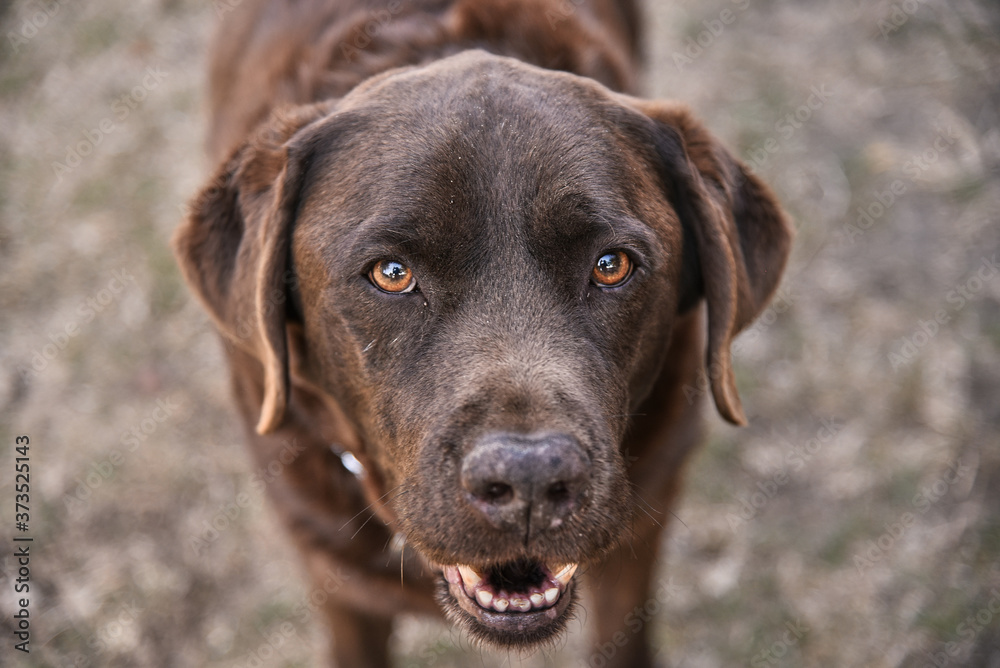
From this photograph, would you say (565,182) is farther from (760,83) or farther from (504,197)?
(760,83)

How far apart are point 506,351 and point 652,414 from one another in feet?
2.81

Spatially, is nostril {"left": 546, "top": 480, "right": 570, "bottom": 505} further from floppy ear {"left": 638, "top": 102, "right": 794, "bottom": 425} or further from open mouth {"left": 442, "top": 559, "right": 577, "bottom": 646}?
floppy ear {"left": 638, "top": 102, "right": 794, "bottom": 425}

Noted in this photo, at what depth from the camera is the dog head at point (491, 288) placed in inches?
76.0

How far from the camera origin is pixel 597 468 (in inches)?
76.5

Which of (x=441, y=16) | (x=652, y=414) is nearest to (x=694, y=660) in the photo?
(x=652, y=414)

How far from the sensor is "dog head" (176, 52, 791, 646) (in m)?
1.93

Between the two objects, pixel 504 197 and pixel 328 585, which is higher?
pixel 504 197

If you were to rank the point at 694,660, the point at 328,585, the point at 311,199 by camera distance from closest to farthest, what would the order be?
the point at 311,199
the point at 328,585
the point at 694,660

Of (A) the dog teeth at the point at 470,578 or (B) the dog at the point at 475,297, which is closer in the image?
(B) the dog at the point at 475,297

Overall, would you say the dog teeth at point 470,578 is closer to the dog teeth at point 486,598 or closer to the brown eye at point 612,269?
the dog teeth at point 486,598

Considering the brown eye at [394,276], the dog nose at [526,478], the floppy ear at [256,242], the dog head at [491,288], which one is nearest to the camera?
the dog nose at [526,478]

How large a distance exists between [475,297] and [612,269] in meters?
0.36

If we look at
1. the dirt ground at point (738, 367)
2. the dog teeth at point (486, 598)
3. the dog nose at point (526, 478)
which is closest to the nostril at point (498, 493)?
the dog nose at point (526, 478)

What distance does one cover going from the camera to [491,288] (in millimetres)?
2049
